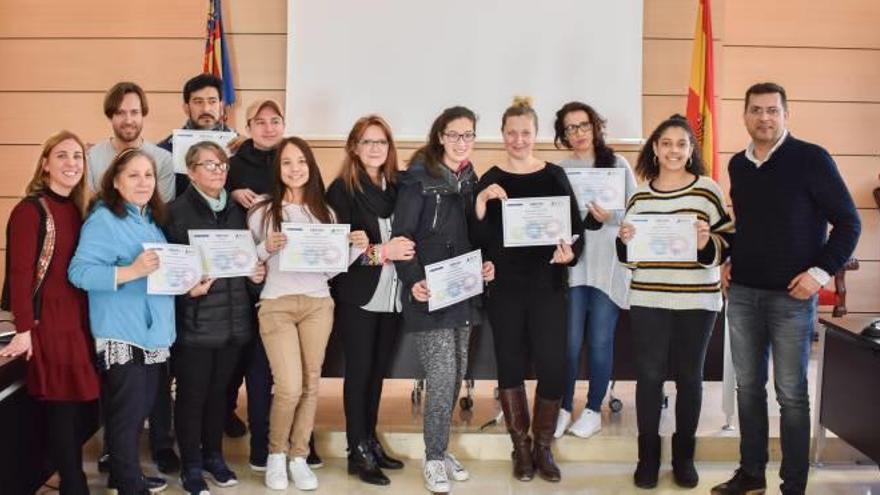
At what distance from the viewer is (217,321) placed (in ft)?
9.45

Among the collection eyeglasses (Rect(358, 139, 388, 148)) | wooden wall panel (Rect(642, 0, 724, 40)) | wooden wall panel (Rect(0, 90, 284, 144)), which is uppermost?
wooden wall panel (Rect(642, 0, 724, 40))

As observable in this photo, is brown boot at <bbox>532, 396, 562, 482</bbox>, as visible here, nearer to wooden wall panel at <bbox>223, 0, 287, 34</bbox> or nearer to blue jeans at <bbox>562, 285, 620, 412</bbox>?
blue jeans at <bbox>562, 285, 620, 412</bbox>

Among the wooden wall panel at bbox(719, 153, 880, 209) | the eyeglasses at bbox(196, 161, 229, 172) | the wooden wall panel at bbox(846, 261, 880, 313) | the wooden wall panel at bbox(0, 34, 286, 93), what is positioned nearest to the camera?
the eyeglasses at bbox(196, 161, 229, 172)

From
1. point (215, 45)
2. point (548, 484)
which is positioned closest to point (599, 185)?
point (548, 484)

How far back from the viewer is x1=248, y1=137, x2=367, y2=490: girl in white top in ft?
9.71

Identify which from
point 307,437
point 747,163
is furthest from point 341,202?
point 747,163

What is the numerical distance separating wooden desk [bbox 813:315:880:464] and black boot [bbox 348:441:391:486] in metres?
2.05

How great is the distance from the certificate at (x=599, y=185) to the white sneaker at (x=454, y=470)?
4.27ft

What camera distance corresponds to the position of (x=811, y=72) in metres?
5.98

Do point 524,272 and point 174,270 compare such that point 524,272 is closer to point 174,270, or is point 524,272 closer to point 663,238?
point 663,238

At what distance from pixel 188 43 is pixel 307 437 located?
363cm

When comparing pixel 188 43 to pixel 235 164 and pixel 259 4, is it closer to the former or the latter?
pixel 259 4

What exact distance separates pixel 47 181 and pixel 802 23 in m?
5.74

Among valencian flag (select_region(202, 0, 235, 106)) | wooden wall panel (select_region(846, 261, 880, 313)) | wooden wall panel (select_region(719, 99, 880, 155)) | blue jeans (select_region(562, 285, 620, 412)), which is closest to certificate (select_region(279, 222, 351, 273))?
blue jeans (select_region(562, 285, 620, 412))
